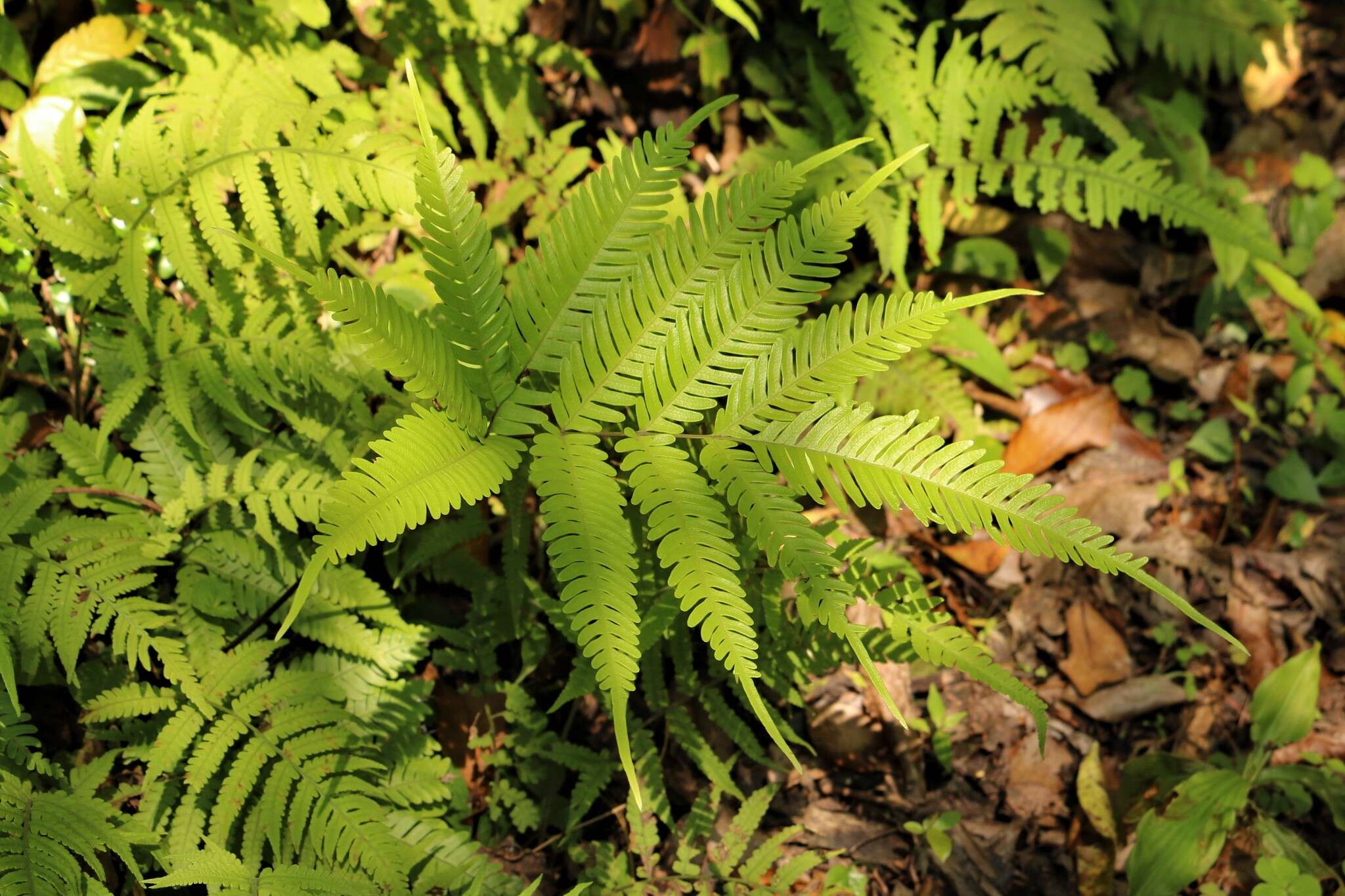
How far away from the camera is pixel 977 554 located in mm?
3775

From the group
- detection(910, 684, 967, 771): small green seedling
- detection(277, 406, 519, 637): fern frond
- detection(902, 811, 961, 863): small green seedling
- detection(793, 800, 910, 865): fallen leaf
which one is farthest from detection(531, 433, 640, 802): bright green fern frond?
detection(910, 684, 967, 771): small green seedling

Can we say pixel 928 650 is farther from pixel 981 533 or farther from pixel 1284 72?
pixel 1284 72

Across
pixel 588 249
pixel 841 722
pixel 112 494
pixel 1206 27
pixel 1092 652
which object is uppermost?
pixel 1206 27

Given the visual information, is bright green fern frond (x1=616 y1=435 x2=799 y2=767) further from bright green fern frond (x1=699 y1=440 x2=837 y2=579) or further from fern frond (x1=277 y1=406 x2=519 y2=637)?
fern frond (x1=277 y1=406 x2=519 y2=637)

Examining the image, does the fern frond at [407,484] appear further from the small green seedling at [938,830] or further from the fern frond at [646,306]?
the small green seedling at [938,830]

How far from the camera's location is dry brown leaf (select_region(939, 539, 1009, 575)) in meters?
3.75

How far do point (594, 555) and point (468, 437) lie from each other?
383mm

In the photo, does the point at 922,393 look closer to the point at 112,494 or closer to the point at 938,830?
the point at 938,830

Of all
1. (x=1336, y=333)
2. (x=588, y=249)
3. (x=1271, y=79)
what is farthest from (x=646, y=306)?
(x=1271, y=79)

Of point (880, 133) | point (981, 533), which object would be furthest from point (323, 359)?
point (981, 533)

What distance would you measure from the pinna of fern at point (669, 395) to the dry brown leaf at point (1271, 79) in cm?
434

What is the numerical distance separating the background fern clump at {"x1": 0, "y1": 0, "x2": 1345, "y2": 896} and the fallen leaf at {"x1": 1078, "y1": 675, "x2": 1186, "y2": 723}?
372 mm

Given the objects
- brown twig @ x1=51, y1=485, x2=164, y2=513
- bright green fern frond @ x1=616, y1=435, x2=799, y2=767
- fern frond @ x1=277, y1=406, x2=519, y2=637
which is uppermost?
fern frond @ x1=277, y1=406, x2=519, y2=637

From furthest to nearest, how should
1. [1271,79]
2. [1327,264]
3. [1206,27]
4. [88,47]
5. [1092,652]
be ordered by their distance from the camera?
[1271,79]
[1327,264]
[1206,27]
[1092,652]
[88,47]
